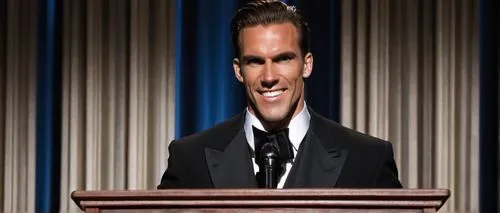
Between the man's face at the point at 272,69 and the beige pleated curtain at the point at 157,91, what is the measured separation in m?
1.41

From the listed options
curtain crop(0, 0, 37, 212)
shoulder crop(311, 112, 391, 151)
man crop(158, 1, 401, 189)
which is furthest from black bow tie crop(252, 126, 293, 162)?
curtain crop(0, 0, 37, 212)

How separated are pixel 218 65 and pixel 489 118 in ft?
3.30

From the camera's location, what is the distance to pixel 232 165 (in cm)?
159

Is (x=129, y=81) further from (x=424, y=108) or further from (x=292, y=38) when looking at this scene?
(x=292, y=38)

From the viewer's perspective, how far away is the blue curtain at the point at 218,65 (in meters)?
3.03

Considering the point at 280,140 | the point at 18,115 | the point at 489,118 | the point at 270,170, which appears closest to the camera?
the point at 270,170

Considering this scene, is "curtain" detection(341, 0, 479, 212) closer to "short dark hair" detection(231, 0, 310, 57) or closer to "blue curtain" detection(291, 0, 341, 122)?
"blue curtain" detection(291, 0, 341, 122)

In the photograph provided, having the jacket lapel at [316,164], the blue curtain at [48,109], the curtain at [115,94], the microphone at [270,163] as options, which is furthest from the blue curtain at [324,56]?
the microphone at [270,163]

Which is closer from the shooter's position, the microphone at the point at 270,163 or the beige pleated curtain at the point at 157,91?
the microphone at the point at 270,163

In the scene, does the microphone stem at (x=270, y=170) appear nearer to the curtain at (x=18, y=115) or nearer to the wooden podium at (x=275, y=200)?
the wooden podium at (x=275, y=200)

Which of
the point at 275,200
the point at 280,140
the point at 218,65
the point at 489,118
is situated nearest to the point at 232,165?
the point at 280,140

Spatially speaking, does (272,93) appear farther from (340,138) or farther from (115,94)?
(115,94)

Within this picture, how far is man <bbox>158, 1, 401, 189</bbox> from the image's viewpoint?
61.7 inches

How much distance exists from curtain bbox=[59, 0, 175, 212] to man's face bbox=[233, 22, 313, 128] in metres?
1.48
